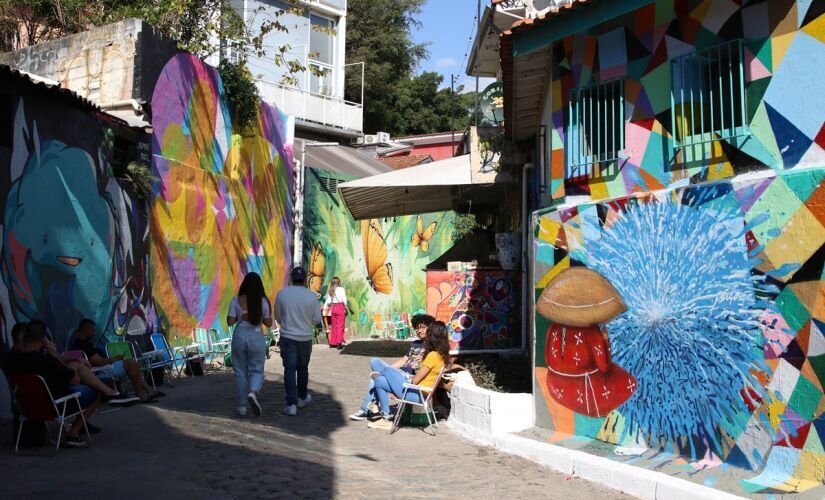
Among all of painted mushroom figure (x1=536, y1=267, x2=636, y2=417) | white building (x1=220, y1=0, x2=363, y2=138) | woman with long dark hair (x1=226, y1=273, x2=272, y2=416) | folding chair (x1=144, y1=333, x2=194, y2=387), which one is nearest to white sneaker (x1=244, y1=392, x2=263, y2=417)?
woman with long dark hair (x1=226, y1=273, x2=272, y2=416)

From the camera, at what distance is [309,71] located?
26.6m

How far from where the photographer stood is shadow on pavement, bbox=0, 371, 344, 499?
18.4 ft

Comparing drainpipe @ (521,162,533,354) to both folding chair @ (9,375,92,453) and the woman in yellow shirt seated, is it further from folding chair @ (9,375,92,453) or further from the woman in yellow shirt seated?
folding chair @ (9,375,92,453)

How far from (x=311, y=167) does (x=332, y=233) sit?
194 cm

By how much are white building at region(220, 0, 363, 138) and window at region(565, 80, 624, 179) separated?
1848 centimetres

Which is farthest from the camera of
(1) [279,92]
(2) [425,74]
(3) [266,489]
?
(2) [425,74]

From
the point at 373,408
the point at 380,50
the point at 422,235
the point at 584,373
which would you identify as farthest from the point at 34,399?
the point at 380,50

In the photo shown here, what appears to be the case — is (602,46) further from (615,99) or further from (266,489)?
(266,489)

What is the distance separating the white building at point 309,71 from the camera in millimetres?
26094

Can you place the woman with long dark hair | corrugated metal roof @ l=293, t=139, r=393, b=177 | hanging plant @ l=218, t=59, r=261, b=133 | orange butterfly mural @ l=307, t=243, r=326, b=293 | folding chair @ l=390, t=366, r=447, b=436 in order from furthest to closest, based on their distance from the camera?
corrugated metal roof @ l=293, t=139, r=393, b=177 < orange butterfly mural @ l=307, t=243, r=326, b=293 < hanging plant @ l=218, t=59, r=261, b=133 < the woman with long dark hair < folding chair @ l=390, t=366, r=447, b=436

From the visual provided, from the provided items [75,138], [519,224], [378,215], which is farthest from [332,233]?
[75,138]

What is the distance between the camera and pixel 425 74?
3962cm

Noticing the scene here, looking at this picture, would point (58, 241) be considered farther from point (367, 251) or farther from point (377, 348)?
point (367, 251)

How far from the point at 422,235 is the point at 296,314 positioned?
1594 centimetres
